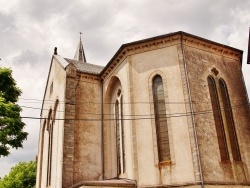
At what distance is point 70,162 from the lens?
50.6ft

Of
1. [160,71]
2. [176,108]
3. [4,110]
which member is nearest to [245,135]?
[176,108]

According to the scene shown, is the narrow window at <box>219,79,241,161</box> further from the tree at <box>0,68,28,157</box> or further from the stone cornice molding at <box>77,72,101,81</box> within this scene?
the tree at <box>0,68,28,157</box>

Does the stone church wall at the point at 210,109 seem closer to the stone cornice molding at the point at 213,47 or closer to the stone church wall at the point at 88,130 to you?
the stone cornice molding at the point at 213,47

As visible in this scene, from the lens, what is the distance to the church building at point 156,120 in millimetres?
13055

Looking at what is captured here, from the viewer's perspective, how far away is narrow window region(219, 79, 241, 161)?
14047 millimetres

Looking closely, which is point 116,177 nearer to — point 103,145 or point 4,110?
point 103,145

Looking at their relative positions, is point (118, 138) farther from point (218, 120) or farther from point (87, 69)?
point (87, 69)

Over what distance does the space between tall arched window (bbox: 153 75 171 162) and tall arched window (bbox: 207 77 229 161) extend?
2.50 m

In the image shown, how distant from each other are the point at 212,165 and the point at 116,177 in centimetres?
541

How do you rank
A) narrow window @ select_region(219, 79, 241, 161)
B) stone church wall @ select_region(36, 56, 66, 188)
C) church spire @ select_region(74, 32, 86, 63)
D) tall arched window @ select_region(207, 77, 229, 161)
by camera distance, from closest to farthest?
tall arched window @ select_region(207, 77, 229, 161), narrow window @ select_region(219, 79, 241, 161), stone church wall @ select_region(36, 56, 66, 188), church spire @ select_region(74, 32, 86, 63)

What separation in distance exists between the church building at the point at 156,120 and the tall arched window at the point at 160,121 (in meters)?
0.05

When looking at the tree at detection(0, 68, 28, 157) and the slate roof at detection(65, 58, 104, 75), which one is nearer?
the tree at detection(0, 68, 28, 157)

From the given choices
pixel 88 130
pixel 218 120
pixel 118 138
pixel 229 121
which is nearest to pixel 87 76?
pixel 88 130

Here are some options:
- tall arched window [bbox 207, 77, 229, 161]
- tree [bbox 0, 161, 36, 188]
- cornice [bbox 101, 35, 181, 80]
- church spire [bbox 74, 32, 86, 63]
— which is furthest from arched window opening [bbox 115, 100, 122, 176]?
tree [bbox 0, 161, 36, 188]
